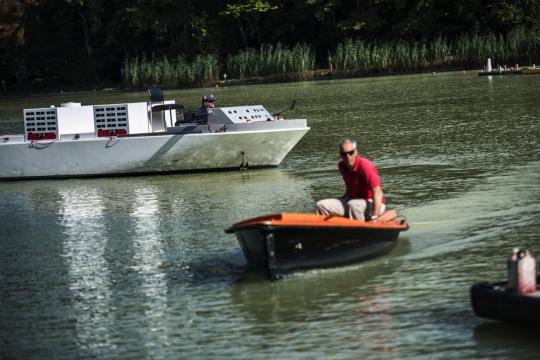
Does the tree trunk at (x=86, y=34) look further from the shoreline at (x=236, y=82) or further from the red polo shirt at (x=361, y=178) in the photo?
the red polo shirt at (x=361, y=178)

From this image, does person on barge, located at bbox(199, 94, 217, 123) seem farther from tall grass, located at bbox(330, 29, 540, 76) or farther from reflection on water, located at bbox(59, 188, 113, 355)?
tall grass, located at bbox(330, 29, 540, 76)

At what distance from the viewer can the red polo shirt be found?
42.2 ft

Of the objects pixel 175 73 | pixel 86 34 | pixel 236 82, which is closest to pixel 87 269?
pixel 236 82

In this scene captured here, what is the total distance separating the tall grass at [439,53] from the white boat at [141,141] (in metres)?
37.5

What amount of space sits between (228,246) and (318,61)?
198ft

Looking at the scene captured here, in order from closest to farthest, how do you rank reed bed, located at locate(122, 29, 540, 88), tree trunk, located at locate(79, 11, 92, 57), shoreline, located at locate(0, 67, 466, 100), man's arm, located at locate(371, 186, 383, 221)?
man's arm, located at locate(371, 186, 383, 221)
reed bed, located at locate(122, 29, 540, 88)
shoreline, located at locate(0, 67, 466, 100)
tree trunk, located at locate(79, 11, 92, 57)

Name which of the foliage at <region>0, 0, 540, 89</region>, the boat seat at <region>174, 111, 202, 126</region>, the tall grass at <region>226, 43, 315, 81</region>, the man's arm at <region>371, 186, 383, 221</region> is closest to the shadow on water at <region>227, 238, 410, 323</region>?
the man's arm at <region>371, 186, 383, 221</region>

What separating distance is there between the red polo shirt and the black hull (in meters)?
0.58

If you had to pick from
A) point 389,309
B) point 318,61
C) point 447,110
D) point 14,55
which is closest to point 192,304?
point 389,309

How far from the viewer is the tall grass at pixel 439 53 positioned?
58.5 m

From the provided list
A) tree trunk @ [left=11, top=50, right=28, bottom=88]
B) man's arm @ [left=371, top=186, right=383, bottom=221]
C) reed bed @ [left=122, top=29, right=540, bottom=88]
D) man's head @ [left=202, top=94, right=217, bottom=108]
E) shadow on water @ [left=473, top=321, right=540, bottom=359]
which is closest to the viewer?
shadow on water @ [left=473, top=321, right=540, bottom=359]

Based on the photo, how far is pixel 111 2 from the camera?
8038 cm

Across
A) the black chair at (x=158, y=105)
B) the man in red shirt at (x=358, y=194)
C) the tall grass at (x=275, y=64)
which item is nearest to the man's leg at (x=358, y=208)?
the man in red shirt at (x=358, y=194)

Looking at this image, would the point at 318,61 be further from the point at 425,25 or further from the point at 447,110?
the point at 447,110
